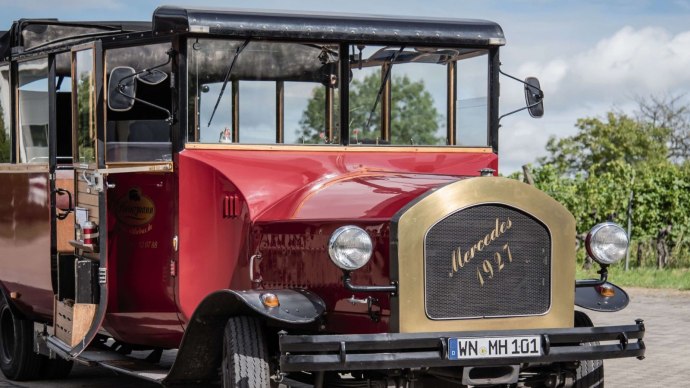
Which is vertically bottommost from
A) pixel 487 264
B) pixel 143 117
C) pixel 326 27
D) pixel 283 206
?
pixel 487 264

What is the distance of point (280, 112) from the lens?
7.60 metres

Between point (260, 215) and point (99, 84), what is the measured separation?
Result: 157cm

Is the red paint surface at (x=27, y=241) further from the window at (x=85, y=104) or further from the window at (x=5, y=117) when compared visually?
the window at (x=85, y=104)

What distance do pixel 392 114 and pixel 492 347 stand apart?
6.92 feet

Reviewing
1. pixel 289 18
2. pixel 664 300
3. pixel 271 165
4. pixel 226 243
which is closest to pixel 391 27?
pixel 289 18

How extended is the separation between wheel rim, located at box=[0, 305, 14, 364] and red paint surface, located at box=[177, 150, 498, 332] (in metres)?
3.08

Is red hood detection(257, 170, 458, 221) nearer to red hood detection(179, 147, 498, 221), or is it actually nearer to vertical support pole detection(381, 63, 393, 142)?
red hood detection(179, 147, 498, 221)

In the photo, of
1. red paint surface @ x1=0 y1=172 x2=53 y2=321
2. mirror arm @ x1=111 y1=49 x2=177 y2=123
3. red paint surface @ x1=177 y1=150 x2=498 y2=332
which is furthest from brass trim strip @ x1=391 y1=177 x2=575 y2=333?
red paint surface @ x1=0 y1=172 x2=53 y2=321

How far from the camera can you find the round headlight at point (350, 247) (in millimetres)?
5902

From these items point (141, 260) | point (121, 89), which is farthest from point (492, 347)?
point (141, 260)

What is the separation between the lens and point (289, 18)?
7203 millimetres

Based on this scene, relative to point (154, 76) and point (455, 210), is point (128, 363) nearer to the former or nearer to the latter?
point (154, 76)

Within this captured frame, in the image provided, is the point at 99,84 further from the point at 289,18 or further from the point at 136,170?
the point at 289,18

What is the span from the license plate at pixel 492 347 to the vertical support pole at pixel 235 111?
85.2 inches
